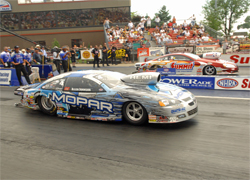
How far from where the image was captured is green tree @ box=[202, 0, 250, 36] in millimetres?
44594

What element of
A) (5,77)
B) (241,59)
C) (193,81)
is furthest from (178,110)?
(241,59)

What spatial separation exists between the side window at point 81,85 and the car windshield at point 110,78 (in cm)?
23

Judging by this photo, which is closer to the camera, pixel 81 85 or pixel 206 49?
pixel 81 85

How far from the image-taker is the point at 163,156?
440cm

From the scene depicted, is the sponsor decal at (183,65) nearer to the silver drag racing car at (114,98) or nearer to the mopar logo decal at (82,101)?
the silver drag racing car at (114,98)

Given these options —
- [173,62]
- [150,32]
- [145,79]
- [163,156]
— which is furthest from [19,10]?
[163,156]

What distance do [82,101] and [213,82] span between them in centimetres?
616

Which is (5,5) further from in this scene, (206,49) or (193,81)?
(193,81)

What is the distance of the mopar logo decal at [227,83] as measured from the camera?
986cm

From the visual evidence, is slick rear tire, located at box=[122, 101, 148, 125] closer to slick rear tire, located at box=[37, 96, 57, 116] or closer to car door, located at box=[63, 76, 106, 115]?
car door, located at box=[63, 76, 106, 115]

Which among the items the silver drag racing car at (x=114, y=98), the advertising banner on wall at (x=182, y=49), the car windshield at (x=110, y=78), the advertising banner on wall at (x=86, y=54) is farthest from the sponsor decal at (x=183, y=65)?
the advertising banner on wall at (x=86, y=54)

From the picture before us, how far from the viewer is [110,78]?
6.67 m

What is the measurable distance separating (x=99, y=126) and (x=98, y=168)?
6.73ft

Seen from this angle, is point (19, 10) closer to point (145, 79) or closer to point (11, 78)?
point (11, 78)
